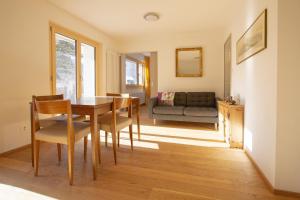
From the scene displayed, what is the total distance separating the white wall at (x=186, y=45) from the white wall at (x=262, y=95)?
211 centimetres

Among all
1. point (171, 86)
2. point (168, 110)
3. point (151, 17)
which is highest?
point (151, 17)

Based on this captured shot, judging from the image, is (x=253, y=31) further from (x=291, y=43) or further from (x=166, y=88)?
(x=166, y=88)

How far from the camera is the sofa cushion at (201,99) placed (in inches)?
177

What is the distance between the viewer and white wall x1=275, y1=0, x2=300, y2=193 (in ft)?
4.85

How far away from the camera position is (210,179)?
1826 mm

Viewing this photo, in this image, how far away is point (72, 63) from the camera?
3979mm

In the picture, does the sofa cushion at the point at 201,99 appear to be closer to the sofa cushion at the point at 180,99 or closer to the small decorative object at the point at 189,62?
the sofa cushion at the point at 180,99

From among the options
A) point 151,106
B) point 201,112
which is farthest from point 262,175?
point 151,106

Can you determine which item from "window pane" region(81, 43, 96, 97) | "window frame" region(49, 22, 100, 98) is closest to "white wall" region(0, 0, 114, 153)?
"window frame" region(49, 22, 100, 98)

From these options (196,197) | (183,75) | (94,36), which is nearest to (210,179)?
(196,197)

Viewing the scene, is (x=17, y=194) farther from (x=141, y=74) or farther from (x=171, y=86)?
(x=141, y=74)

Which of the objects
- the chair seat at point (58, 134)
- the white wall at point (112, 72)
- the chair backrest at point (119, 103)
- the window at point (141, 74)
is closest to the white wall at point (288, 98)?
the chair backrest at point (119, 103)

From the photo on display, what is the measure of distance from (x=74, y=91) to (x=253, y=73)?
351cm

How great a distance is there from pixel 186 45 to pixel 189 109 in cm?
199
